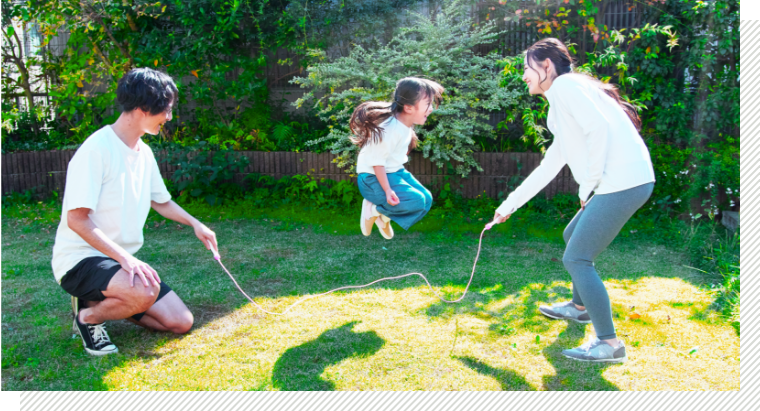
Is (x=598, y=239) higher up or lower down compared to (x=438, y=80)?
lower down

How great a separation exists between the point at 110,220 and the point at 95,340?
2.13ft

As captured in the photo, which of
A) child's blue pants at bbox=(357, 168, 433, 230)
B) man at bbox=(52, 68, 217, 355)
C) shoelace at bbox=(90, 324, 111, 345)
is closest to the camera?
man at bbox=(52, 68, 217, 355)

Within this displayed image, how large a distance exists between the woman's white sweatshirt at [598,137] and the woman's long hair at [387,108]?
127cm

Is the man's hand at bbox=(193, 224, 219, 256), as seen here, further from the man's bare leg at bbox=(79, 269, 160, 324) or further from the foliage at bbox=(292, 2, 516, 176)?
the foliage at bbox=(292, 2, 516, 176)

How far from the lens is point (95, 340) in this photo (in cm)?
299

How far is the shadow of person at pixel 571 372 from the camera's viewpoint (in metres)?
2.67

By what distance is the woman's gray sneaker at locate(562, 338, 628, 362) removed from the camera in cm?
286

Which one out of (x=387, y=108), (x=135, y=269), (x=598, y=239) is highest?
(x=387, y=108)

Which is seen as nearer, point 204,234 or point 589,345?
point 589,345

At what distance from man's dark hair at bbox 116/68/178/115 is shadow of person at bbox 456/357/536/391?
6.78 feet

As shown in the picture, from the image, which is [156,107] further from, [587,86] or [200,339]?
[587,86]

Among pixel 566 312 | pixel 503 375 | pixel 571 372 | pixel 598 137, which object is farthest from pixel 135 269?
pixel 566 312

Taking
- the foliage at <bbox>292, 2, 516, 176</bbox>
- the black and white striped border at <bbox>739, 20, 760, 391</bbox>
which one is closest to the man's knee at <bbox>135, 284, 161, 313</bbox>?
the black and white striped border at <bbox>739, 20, 760, 391</bbox>

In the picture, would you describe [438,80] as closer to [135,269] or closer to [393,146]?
[393,146]
